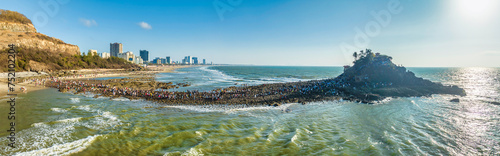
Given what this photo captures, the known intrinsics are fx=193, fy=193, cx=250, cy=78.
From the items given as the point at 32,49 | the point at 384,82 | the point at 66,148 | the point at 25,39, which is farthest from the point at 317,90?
the point at 25,39

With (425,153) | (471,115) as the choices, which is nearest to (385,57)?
(471,115)

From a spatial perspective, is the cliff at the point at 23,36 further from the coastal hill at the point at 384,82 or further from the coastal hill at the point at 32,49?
the coastal hill at the point at 384,82

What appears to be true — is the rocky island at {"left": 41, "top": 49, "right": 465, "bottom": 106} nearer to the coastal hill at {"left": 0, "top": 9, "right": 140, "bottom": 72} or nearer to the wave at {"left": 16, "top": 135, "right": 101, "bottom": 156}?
the wave at {"left": 16, "top": 135, "right": 101, "bottom": 156}

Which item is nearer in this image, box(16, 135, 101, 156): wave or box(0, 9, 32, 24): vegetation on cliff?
box(16, 135, 101, 156): wave

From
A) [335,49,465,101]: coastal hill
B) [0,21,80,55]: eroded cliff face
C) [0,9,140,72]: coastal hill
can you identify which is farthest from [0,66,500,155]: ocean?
[0,21,80,55]: eroded cliff face

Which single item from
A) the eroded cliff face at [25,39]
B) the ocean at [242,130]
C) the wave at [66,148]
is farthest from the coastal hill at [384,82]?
the eroded cliff face at [25,39]

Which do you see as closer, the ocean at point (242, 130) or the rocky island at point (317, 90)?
the ocean at point (242, 130)
